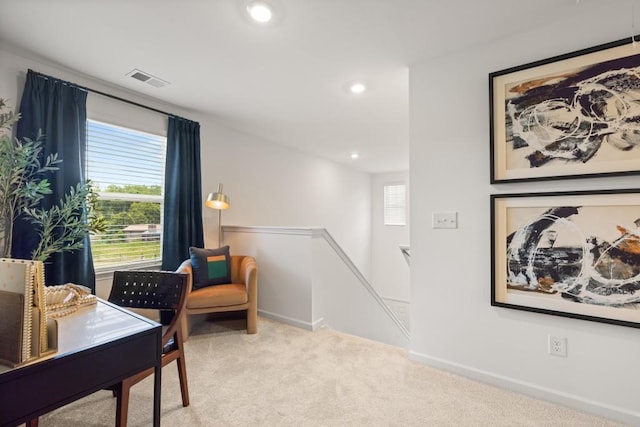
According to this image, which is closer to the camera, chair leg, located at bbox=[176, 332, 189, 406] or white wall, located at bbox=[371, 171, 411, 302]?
chair leg, located at bbox=[176, 332, 189, 406]

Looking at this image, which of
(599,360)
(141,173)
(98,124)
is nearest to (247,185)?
(141,173)

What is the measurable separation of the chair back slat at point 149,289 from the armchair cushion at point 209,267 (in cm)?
108

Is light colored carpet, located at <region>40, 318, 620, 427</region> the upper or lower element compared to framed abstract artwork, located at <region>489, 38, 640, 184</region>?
lower

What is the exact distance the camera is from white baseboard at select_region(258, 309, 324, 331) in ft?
9.89

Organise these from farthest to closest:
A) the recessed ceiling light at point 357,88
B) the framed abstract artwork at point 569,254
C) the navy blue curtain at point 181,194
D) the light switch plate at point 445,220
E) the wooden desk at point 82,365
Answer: the navy blue curtain at point 181,194, the recessed ceiling light at point 357,88, the light switch plate at point 445,220, the framed abstract artwork at point 569,254, the wooden desk at point 82,365

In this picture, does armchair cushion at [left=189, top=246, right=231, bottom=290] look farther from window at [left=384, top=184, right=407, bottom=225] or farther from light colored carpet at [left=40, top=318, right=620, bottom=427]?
window at [left=384, top=184, right=407, bottom=225]

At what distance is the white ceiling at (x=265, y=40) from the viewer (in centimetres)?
176

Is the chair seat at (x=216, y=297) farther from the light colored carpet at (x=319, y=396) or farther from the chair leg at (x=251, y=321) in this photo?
the light colored carpet at (x=319, y=396)

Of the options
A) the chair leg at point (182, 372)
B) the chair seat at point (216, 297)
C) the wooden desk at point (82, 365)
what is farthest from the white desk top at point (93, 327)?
the chair seat at point (216, 297)

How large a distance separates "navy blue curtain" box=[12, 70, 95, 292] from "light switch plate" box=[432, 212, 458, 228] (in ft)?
9.57

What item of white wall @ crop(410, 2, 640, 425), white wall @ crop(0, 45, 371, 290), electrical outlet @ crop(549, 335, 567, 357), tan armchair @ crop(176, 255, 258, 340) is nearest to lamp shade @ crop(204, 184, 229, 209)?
white wall @ crop(0, 45, 371, 290)

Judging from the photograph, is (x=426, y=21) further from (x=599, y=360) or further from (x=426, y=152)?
(x=599, y=360)

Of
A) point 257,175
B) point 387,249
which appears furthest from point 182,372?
point 387,249

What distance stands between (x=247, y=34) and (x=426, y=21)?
1.17 metres
